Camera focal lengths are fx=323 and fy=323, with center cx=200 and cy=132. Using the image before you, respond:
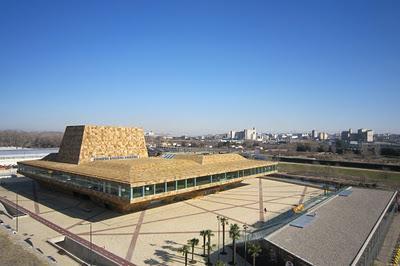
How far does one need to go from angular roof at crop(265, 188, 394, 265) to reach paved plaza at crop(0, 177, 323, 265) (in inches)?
262

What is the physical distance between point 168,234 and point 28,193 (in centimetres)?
3315

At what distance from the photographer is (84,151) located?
1999 inches

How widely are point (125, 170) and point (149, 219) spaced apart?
7.19m

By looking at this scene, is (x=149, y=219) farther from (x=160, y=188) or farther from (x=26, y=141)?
(x=26, y=141)

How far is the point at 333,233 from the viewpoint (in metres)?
27.6

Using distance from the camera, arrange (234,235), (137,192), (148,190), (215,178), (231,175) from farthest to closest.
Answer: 1. (231,175)
2. (215,178)
3. (148,190)
4. (137,192)
5. (234,235)

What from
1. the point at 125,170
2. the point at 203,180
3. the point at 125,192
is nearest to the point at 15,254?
the point at 125,192

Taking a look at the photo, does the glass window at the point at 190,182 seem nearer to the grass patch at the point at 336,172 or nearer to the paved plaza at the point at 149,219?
the paved plaza at the point at 149,219

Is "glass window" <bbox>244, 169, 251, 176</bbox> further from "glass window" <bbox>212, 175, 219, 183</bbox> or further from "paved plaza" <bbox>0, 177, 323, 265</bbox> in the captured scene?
"glass window" <bbox>212, 175, 219, 183</bbox>

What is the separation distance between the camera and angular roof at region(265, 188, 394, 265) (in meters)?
23.0

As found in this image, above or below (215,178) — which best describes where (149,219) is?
below

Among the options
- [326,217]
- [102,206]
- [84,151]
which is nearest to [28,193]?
[84,151]

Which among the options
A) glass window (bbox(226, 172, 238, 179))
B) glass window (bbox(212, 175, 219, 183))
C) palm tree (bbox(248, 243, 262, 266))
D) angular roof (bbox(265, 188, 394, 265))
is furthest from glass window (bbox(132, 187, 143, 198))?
glass window (bbox(226, 172, 238, 179))

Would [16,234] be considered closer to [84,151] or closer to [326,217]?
[84,151]
